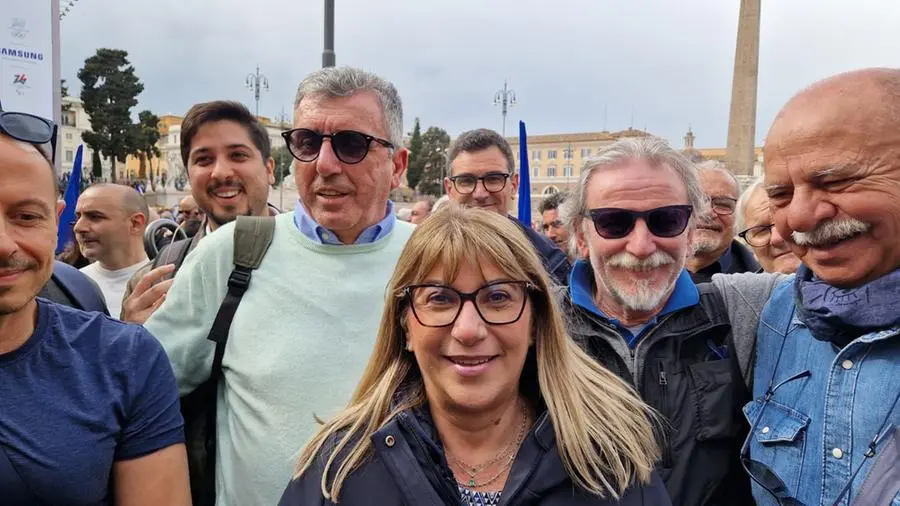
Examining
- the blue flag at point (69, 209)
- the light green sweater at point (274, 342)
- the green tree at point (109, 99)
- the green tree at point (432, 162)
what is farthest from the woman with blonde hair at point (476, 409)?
the green tree at point (432, 162)

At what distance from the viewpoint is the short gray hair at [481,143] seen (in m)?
4.77

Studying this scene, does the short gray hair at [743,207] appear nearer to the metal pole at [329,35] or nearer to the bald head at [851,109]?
the bald head at [851,109]

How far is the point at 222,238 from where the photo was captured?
247cm

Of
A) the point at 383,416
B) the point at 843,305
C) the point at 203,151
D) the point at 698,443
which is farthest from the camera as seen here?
the point at 203,151

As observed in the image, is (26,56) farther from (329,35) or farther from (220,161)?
(329,35)

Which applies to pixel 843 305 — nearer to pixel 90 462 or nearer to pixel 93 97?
pixel 90 462

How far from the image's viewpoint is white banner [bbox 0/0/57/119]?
15.6 ft

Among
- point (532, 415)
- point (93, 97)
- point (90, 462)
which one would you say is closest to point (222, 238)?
point (90, 462)

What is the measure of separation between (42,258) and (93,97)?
52116mm

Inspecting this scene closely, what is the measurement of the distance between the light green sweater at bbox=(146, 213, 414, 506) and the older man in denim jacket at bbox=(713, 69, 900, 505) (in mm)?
1400

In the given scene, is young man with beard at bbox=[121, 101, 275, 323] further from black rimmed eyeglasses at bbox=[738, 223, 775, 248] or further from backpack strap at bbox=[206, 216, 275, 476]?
black rimmed eyeglasses at bbox=[738, 223, 775, 248]

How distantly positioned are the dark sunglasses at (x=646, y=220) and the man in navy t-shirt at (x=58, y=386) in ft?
5.29

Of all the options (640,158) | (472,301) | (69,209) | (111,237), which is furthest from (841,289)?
(69,209)

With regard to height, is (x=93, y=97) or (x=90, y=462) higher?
(x=93, y=97)
